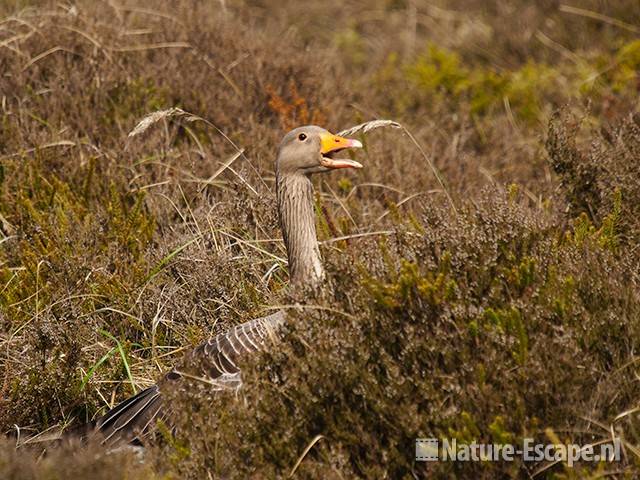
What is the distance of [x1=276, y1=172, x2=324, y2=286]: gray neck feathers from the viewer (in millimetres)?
4867

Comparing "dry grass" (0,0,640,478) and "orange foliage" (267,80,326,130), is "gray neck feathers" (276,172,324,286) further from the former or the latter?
"orange foliage" (267,80,326,130)

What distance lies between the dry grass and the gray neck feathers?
0.79 feet

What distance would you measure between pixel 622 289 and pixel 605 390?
18.8 inches

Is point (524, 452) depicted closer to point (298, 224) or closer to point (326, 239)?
point (298, 224)

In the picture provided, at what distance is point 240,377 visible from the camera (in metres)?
4.15

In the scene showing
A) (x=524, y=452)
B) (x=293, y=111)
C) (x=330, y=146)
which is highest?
(x=330, y=146)

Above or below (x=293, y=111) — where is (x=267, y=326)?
below

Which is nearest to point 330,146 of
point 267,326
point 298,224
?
point 298,224

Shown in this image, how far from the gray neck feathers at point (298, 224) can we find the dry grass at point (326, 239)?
0.24m

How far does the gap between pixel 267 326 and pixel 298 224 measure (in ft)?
2.54

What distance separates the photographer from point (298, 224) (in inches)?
195

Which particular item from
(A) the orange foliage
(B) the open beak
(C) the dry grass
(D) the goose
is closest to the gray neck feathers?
(D) the goose

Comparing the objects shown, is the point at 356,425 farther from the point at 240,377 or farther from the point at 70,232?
the point at 70,232

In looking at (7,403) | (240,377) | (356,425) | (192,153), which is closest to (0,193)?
(192,153)
